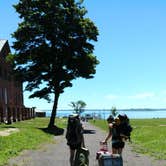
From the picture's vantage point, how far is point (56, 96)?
168ft

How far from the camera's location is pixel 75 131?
15.7m

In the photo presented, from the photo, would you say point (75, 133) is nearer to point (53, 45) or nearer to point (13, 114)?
point (53, 45)

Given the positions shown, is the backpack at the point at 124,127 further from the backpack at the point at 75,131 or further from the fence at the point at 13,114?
the fence at the point at 13,114

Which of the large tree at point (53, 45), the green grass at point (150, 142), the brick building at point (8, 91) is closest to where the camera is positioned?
the green grass at point (150, 142)

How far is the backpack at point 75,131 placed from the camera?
1566 centimetres

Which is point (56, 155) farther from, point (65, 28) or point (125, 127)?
point (65, 28)

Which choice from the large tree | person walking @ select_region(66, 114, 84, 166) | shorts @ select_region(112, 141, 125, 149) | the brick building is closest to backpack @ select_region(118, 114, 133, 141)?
shorts @ select_region(112, 141, 125, 149)

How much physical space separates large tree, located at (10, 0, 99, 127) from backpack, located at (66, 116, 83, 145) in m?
33.7

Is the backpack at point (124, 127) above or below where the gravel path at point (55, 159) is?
above

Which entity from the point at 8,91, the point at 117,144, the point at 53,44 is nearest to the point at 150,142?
the point at 117,144

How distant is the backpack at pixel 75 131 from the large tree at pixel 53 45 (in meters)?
33.7

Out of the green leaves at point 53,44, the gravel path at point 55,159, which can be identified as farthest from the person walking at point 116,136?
the green leaves at point 53,44

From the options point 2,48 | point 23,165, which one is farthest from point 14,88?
point 23,165

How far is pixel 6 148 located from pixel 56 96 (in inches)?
1055
